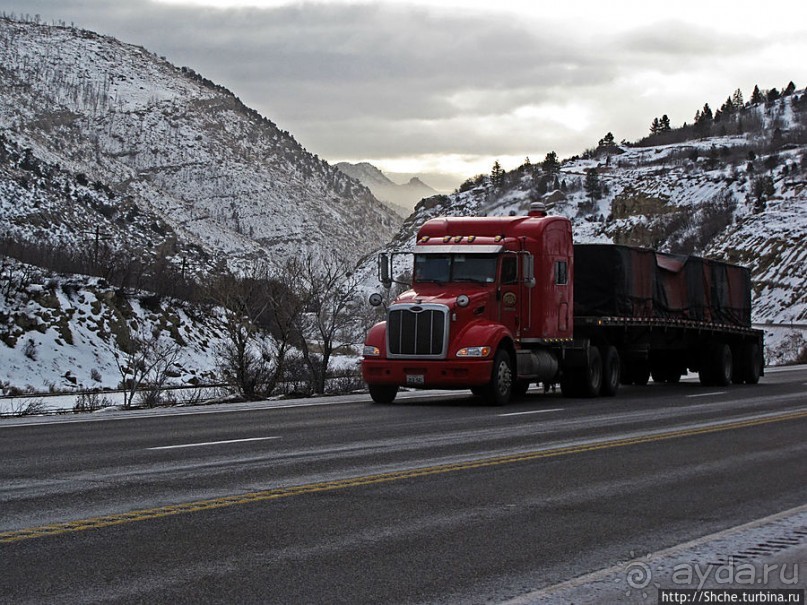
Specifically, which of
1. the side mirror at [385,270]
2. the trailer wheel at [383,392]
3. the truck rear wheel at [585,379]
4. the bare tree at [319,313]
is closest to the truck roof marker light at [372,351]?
the trailer wheel at [383,392]

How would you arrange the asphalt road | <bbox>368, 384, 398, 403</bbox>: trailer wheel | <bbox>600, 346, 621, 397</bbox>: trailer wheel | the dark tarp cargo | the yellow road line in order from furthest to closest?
1. the dark tarp cargo
2. <bbox>600, 346, 621, 397</bbox>: trailer wheel
3. <bbox>368, 384, 398, 403</bbox>: trailer wheel
4. the yellow road line
5. the asphalt road

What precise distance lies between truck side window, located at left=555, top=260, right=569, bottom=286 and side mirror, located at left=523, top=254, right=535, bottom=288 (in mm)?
1533

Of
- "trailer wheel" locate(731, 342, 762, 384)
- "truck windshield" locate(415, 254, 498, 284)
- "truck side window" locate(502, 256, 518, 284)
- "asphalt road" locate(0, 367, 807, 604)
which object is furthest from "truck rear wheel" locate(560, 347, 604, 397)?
"trailer wheel" locate(731, 342, 762, 384)

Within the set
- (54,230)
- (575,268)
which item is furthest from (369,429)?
(54,230)

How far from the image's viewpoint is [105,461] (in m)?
12.2

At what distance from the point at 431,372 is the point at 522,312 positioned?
2697mm

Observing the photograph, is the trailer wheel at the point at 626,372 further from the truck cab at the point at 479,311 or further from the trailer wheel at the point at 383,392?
the trailer wheel at the point at 383,392

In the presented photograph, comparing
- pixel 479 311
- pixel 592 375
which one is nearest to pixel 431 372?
pixel 479 311

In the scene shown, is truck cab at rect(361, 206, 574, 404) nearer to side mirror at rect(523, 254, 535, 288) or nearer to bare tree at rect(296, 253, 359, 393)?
side mirror at rect(523, 254, 535, 288)

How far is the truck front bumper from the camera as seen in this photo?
67.5 feet

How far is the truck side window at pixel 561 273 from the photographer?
23.5m

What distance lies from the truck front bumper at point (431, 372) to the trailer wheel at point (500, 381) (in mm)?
220

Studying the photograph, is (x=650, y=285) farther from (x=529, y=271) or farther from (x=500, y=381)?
(x=500, y=381)

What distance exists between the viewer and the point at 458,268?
22.0m
